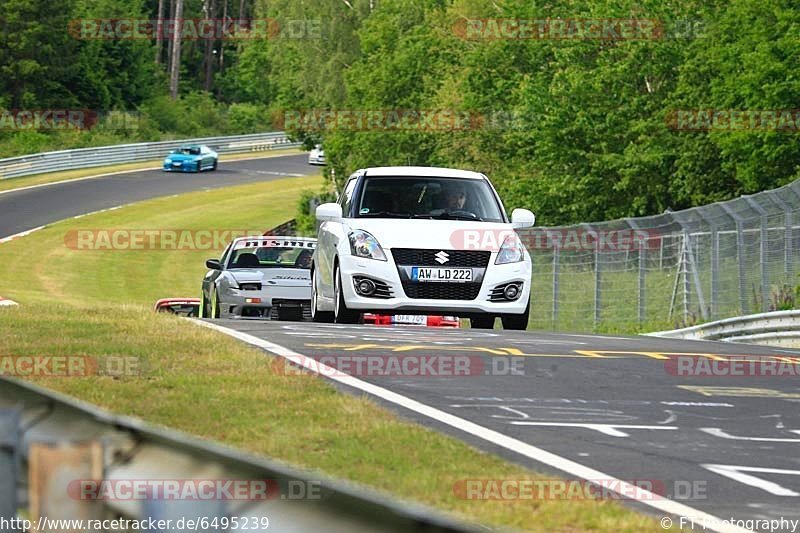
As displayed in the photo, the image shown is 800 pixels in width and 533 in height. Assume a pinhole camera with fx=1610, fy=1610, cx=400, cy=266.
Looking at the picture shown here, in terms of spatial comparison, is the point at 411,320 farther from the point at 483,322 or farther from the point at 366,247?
the point at 366,247

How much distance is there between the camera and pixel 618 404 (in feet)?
34.6

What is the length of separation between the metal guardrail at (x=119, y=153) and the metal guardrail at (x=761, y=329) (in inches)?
2262

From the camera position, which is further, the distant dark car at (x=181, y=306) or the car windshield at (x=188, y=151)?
the car windshield at (x=188, y=151)

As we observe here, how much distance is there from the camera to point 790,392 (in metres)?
11.9

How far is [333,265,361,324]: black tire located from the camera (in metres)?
17.3

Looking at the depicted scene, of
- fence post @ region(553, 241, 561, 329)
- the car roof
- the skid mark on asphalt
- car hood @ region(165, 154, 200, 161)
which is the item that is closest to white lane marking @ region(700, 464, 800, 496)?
the skid mark on asphalt

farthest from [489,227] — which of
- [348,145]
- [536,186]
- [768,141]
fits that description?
[348,145]

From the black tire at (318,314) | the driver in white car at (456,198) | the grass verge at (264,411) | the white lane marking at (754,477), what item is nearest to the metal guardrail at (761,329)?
the driver in white car at (456,198)

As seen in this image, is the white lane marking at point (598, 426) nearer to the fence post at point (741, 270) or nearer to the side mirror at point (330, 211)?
the side mirror at point (330, 211)

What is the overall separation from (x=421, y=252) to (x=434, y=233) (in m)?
0.26

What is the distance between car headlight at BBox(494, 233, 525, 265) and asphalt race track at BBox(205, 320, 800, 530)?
1.23m

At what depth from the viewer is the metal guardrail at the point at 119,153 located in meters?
77.4

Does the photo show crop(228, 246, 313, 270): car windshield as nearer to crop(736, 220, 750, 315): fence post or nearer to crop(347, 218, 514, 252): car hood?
crop(736, 220, 750, 315): fence post

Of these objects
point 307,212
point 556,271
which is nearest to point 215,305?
point 556,271
